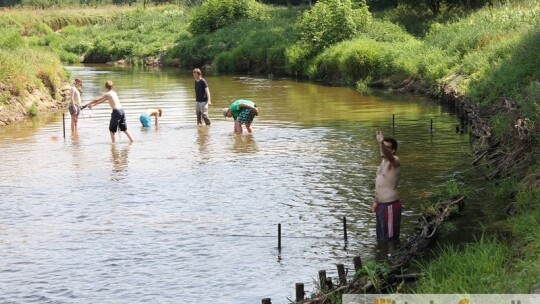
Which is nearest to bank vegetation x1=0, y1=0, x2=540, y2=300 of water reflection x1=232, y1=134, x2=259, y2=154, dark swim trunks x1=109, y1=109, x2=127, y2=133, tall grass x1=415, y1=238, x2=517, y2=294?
tall grass x1=415, y1=238, x2=517, y2=294

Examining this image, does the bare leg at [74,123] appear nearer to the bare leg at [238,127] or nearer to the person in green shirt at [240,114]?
the person in green shirt at [240,114]

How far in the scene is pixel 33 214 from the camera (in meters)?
15.9

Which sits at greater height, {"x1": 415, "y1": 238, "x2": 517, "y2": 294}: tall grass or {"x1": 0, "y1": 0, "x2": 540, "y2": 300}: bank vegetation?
{"x1": 0, "y1": 0, "x2": 540, "y2": 300}: bank vegetation

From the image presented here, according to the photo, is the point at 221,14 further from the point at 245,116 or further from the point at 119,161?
the point at 119,161

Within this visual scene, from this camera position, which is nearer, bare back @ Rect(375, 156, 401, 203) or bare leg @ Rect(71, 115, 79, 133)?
bare back @ Rect(375, 156, 401, 203)

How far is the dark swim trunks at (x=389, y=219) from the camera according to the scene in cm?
1285

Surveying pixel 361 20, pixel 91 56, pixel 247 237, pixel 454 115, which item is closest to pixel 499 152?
pixel 247 237

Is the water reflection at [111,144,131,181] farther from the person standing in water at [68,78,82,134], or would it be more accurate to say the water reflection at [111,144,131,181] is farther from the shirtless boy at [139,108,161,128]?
the shirtless boy at [139,108,161,128]

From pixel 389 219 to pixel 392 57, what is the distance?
27792mm

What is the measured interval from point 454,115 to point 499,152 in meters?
11.5

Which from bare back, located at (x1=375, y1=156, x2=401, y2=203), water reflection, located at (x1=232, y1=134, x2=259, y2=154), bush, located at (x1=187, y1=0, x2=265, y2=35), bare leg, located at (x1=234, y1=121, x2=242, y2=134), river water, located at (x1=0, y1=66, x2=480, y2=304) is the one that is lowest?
river water, located at (x1=0, y1=66, x2=480, y2=304)

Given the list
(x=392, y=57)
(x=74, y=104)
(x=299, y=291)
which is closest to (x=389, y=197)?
(x=299, y=291)

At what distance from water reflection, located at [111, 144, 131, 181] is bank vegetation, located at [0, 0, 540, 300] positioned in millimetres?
7563

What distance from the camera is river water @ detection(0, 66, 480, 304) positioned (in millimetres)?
12016
